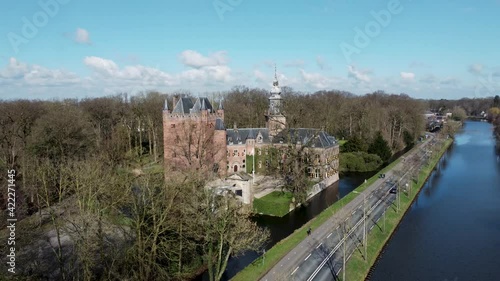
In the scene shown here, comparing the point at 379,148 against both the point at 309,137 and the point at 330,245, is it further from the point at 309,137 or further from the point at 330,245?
the point at 330,245

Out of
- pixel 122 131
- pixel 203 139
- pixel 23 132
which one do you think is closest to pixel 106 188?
pixel 203 139

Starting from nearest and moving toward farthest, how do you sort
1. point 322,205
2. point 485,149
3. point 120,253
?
1. point 120,253
2. point 322,205
3. point 485,149

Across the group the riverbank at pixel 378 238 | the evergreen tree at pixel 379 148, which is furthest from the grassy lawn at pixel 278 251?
the evergreen tree at pixel 379 148

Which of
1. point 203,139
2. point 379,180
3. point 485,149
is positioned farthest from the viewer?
point 485,149

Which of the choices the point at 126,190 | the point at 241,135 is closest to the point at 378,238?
the point at 126,190

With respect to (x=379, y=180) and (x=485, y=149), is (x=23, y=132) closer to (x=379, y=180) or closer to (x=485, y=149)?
(x=379, y=180)

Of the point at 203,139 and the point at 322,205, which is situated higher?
the point at 203,139
